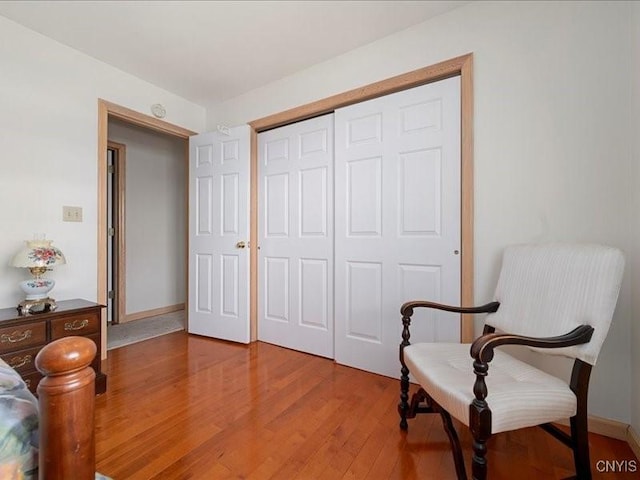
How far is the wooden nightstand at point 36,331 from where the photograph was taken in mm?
1565

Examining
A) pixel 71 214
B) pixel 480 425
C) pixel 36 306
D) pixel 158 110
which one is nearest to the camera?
pixel 480 425

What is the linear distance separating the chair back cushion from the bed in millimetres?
1515

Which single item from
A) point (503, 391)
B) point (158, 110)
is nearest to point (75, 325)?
point (158, 110)

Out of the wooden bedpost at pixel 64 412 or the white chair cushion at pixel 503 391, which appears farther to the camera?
the white chair cushion at pixel 503 391

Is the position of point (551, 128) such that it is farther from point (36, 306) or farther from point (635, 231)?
point (36, 306)

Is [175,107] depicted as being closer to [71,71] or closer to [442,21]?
[71,71]

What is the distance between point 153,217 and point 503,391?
4.06 metres

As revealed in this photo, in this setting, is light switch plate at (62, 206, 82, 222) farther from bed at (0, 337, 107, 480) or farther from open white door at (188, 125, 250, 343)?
bed at (0, 337, 107, 480)

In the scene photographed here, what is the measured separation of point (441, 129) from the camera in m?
1.87

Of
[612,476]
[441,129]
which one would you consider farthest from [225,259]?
[612,476]

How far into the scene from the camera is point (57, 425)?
1.74ft

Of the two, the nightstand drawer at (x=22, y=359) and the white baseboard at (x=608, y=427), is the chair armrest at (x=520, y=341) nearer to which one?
the white baseboard at (x=608, y=427)

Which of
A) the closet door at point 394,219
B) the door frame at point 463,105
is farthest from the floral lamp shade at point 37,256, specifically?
the door frame at point 463,105

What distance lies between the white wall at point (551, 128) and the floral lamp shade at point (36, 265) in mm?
2617
